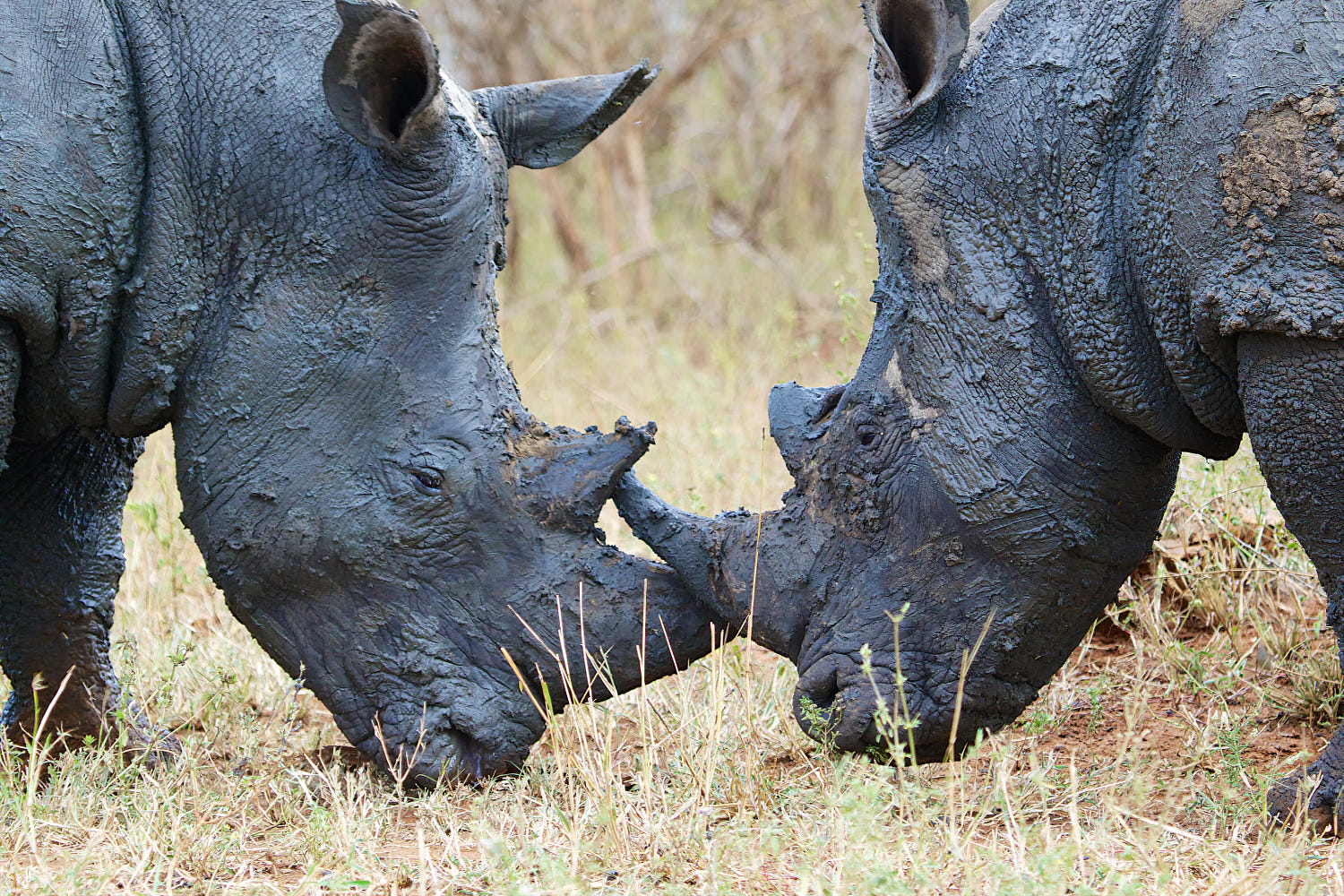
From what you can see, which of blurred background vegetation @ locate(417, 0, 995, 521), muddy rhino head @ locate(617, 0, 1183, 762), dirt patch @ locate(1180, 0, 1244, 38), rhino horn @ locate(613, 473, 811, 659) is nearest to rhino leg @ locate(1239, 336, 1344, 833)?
muddy rhino head @ locate(617, 0, 1183, 762)

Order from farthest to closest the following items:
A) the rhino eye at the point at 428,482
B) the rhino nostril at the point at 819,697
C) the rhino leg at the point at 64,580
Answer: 1. the rhino leg at the point at 64,580
2. the rhino eye at the point at 428,482
3. the rhino nostril at the point at 819,697

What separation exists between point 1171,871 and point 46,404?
2746mm

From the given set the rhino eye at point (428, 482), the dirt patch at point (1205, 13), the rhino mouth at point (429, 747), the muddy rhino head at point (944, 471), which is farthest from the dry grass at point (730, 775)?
the dirt patch at point (1205, 13)

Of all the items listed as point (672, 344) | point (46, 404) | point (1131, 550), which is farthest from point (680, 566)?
point (672, 344)

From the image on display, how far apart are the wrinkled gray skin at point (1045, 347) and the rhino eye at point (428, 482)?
649mm

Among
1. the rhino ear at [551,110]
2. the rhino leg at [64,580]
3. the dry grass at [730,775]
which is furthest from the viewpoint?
the rhino leg at [64,580]

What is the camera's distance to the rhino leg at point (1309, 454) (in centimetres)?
286

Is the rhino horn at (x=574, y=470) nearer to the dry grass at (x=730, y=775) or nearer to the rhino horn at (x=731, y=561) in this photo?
the rhino horn at (x=731, y=561)

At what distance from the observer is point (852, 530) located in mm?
3453

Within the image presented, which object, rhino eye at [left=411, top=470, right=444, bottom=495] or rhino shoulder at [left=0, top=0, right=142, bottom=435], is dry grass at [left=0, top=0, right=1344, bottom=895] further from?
rhino shoulder at [left=0, top=0, right=142, bottom=435]

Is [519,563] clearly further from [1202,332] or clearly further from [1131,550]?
[1202,332]

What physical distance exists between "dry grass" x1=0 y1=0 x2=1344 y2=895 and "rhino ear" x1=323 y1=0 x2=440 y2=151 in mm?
1191

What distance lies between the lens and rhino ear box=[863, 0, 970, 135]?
10.4 feet

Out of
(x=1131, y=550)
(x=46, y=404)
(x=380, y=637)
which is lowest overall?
(x=380, y=637)
